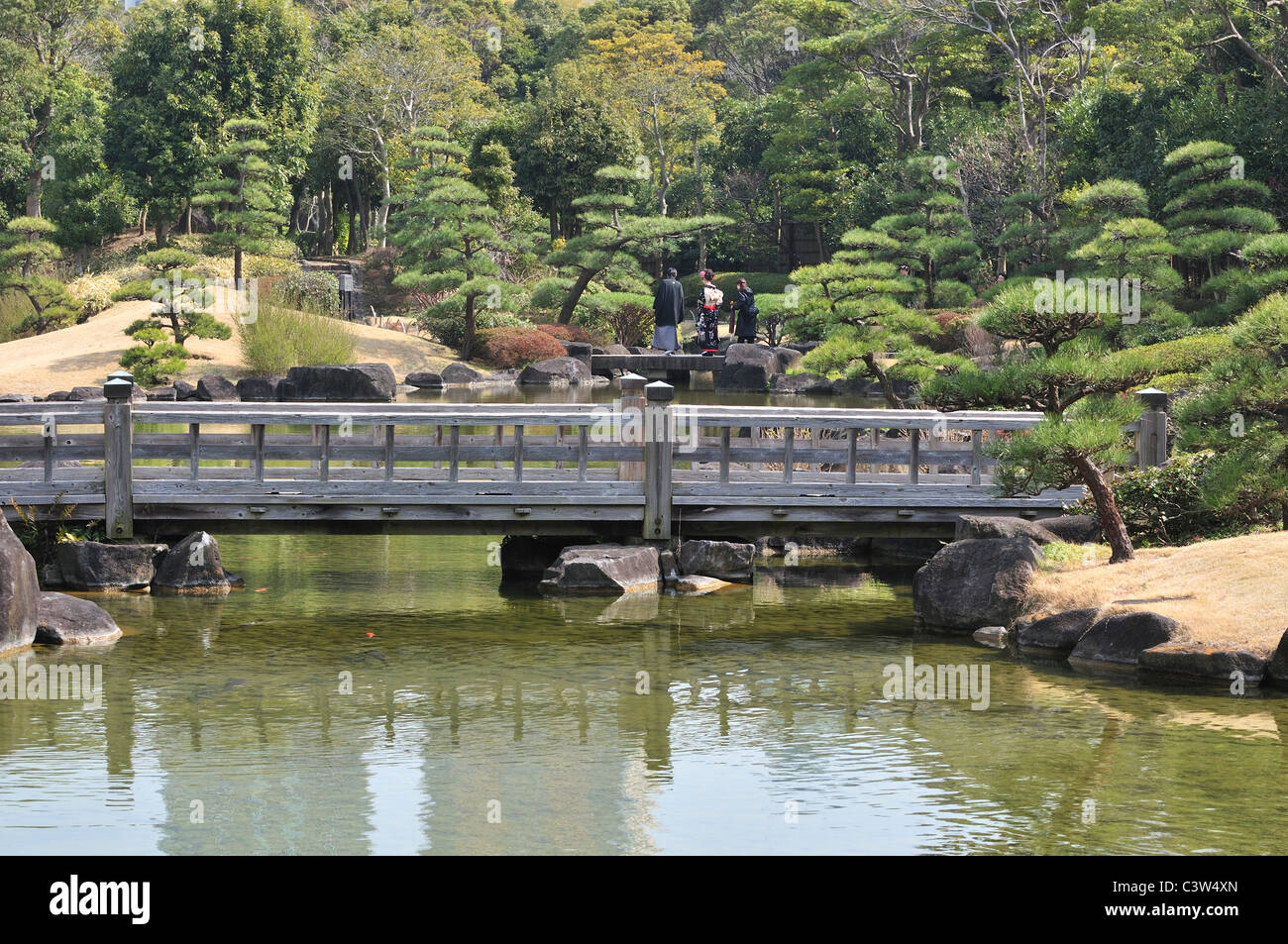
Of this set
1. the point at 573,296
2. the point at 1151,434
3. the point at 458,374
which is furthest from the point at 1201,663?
the point at 573,296

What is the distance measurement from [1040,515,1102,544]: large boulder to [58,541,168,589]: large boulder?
8799 millimetres

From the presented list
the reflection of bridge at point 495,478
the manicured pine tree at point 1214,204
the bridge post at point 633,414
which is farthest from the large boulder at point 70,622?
the manicured pine tree at point 1214,204

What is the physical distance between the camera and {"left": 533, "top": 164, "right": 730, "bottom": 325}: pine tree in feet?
120

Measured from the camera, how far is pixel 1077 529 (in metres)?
14.1

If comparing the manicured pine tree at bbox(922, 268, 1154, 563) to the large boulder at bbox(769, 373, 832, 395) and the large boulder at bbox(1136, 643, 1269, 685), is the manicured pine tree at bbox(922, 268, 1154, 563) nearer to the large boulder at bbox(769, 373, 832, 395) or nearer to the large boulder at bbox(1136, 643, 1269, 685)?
the large boulder at bbox(1136, 643, 1269, 685)

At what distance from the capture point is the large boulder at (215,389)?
30844mm

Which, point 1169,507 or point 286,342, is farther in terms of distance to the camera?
point 286,342

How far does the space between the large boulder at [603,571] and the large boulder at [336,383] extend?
17.1m

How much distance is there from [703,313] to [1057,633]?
23.1 meters

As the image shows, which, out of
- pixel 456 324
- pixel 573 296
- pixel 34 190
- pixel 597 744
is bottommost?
pixel 597 744

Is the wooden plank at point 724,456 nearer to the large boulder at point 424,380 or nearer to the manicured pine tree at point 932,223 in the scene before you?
the manicured pine tree at point 932,223

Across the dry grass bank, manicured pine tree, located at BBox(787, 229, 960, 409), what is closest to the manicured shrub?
manicured pine tree, located at BBox(787, 229, 960, 409)

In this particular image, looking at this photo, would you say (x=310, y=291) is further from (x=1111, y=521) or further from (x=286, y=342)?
(x=1111, y=521)

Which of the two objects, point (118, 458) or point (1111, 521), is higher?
point (118, 458)
